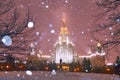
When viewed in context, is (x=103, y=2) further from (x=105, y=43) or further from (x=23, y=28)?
(x=23, y=28)

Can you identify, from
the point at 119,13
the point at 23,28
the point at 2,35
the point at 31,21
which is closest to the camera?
the point at 119,13

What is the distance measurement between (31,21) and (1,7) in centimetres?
286

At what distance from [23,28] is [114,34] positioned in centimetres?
603

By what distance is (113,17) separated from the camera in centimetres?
1614

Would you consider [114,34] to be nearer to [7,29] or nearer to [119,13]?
[119,13]

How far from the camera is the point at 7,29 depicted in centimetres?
1927

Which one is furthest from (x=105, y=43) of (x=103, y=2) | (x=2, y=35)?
(x=2, y=35)

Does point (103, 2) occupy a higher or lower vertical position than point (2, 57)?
higher

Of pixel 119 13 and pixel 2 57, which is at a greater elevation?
pixel 119 13

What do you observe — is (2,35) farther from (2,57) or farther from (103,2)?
(103,2)

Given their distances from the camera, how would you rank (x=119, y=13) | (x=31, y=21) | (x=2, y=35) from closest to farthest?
(x=119, y=13)
(x=2, y=35)
(x=31, y=21)

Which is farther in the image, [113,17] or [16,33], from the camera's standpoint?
[16,33]

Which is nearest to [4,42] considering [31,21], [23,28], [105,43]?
[23,28]

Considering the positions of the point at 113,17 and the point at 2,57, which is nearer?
the point at 113,17
